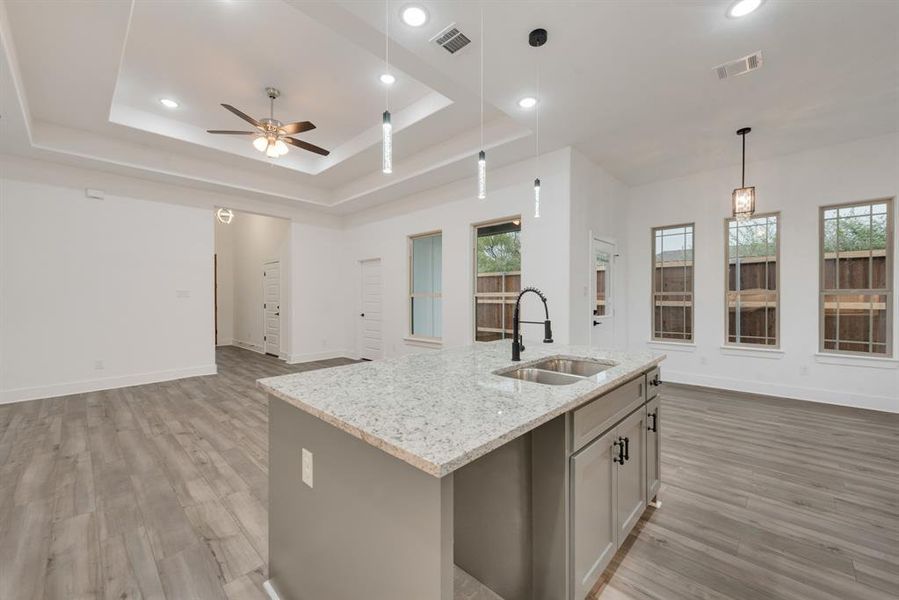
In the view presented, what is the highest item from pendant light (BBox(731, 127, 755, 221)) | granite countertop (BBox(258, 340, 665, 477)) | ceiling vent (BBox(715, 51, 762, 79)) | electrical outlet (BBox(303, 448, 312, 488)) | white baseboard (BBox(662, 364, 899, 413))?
ceiling vent (BBox(715, 51, 762, 79))

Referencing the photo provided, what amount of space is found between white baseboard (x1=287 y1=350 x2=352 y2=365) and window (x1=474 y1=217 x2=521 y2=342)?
11.4 ft

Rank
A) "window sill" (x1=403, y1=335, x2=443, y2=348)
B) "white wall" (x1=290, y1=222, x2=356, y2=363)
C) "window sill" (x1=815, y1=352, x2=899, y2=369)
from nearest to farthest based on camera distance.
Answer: "window sill" (x1=815, y1=352, x2=899, y2=369), "window sill" (x1=403, y1=335, x2=443, y2=348), "white wall" (x1=290, y1=222, x2=356, y2=363)

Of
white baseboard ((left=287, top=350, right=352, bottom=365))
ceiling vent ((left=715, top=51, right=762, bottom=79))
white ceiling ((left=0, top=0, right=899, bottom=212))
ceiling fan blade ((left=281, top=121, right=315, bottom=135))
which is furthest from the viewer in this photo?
white baseboard ((left=287, top=350, right=352, bottom=365))

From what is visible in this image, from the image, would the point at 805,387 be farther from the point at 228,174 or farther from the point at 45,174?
the point at 45,174

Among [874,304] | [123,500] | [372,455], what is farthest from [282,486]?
[874,304]

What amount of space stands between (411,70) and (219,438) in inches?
139

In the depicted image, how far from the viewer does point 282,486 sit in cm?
153

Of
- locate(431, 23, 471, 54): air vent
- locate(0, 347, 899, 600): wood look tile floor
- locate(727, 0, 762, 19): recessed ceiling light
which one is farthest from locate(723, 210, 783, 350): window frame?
locate(431, 23, 471, 54): air vent

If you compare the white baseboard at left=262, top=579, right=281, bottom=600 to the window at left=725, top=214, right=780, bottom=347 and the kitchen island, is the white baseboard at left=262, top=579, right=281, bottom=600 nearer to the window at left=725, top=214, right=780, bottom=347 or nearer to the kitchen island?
the kitchen island

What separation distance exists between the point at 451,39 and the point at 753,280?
4897mm

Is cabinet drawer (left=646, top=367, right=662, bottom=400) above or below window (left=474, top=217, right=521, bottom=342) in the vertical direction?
below

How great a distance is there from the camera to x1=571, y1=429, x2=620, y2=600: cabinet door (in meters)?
1.37

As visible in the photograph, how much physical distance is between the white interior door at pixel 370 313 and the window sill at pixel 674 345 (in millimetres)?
4552

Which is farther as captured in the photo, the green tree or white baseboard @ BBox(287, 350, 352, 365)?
white baseboard @ BBox(287, 350, 352, 365)
